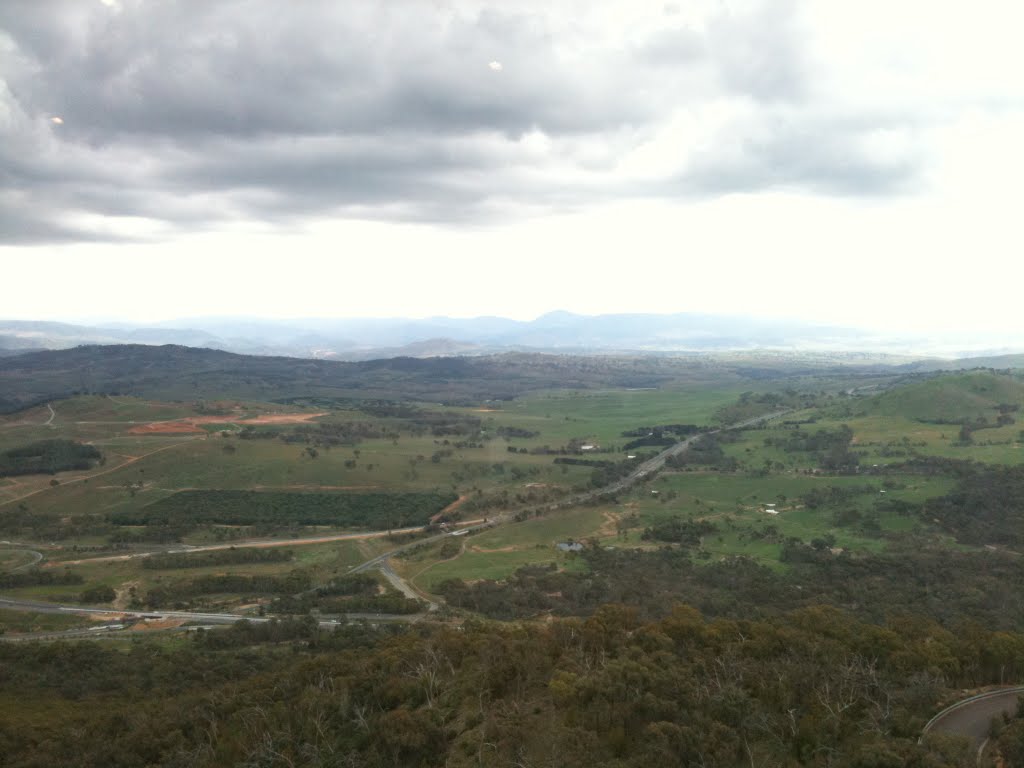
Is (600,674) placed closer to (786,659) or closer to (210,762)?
(786,659)

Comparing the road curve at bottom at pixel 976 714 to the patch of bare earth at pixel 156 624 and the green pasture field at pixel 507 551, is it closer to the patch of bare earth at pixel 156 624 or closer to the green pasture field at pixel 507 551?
the green pasture field at pixel 507 551

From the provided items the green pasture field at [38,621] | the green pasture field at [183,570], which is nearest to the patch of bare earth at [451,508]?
the green pasture field at [183,570]

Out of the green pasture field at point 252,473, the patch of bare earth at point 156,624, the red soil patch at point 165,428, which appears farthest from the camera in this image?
the red soil patch at point 165,428

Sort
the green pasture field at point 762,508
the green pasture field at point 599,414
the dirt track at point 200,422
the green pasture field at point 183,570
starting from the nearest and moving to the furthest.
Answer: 1. the green pasture field at point 183,570
2. the green pasture field at point 762,508
3. the dirt track at point 200,422
4. the green pasture field at point 599,414

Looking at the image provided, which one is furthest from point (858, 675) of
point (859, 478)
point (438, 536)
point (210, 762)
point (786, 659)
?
point (859, 478)

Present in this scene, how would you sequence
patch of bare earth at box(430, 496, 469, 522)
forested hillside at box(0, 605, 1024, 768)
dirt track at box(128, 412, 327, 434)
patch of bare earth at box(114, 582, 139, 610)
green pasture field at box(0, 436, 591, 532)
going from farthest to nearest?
dirt track at box(128, 412, 327, 434), green pasture field at box(0, 436, 591, 532), patch of bare earth at box(430, 496, 469, 522), patch of bare earth at box(114, 582, 139, 610), forested hillside at box(0, 605, 1024, 768)

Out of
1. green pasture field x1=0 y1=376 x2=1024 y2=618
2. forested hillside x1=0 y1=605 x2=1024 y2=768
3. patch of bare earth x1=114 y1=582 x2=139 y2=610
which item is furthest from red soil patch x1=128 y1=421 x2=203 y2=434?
forested hillside x1=0 y1=605 x2=1024 y2=768

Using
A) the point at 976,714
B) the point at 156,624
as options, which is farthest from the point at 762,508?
the point at 156,624

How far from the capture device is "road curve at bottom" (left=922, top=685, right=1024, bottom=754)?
22.3 metres

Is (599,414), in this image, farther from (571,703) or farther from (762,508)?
(571,703)

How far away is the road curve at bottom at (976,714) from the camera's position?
73.3 ft

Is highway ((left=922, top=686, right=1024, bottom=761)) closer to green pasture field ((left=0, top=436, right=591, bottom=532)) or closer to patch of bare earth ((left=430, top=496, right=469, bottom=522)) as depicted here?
patch of bare earth ((left=430, top=496, right=469, bottom=522))

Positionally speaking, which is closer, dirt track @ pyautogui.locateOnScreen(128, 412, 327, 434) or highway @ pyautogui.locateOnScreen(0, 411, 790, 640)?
highway @ pyautogui.locateOnScreen(0, 411, 790, 640)

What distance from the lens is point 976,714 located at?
24.0 meters
